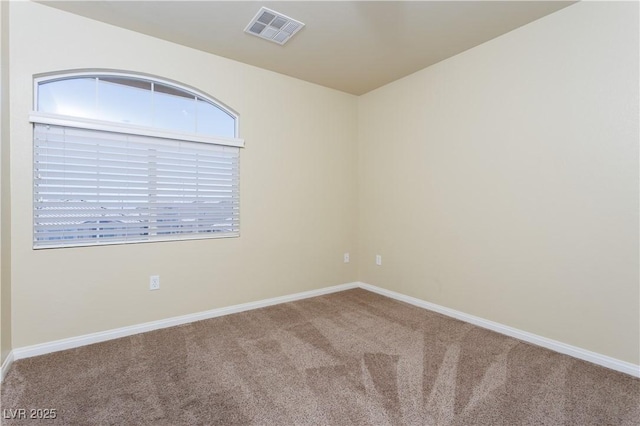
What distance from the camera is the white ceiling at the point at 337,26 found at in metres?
2.29

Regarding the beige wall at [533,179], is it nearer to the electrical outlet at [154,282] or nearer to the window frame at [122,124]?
the window frame at [122,124]

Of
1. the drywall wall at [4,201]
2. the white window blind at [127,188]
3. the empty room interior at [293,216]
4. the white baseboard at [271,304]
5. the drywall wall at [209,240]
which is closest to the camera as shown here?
the empty room interior at [293,216]

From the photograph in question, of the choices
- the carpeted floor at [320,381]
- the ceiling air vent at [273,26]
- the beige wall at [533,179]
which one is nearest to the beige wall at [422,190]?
the beige wall at [533,179]

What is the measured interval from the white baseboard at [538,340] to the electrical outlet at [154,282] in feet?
8.31

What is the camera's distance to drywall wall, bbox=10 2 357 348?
228 centimetres

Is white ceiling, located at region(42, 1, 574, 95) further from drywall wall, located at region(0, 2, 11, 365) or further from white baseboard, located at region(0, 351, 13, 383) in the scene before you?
white baseboard, located at region(0, 351, 13, 383)

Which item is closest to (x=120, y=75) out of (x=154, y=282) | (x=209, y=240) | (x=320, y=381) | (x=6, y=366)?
(x=209, y=240)

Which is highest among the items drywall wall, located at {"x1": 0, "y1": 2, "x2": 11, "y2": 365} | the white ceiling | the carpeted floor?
the white ceiling

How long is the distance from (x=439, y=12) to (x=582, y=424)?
2.71 m

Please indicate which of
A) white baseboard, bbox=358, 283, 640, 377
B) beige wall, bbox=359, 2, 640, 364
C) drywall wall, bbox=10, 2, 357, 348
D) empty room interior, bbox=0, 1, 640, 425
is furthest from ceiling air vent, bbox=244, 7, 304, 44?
white baseboard, bbox=358, 283, 640, 377

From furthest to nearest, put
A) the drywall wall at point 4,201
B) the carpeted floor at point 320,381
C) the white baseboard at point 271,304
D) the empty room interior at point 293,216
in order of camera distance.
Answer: the white baseboard at point 271,304 < the drywall wall at point 4,201 < the empty room interior at point 293,216 < the carpeted floor at point 320,381

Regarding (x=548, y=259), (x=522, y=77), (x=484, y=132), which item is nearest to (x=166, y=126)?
(x=484, y=132)

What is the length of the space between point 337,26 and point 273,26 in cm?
52

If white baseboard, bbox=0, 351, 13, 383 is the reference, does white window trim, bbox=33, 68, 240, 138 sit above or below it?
above
